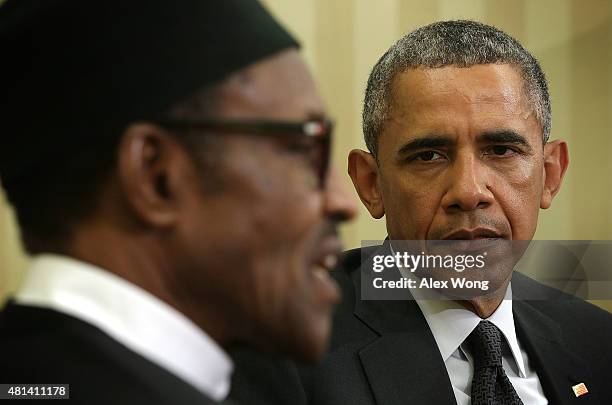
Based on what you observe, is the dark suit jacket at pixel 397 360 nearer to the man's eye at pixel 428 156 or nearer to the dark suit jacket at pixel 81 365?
the man's eye at pixel 428 156

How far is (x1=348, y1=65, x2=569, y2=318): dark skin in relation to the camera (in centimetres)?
154

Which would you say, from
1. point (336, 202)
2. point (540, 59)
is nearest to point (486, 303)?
point (336, 202)

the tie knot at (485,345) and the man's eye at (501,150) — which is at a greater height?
the man's eye at (501,150)

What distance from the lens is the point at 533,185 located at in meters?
1.64

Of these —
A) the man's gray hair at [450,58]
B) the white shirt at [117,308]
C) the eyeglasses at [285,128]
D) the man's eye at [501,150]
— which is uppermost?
the man's gray hair at [450,58]

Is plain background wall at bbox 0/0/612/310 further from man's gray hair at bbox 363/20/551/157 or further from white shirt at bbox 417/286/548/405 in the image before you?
white shirt at bbox 417/286/548/405

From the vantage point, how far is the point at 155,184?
0.82 meters

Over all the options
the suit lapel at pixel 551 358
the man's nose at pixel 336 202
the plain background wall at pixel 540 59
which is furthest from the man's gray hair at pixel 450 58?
the man's nose at pixel 336 202

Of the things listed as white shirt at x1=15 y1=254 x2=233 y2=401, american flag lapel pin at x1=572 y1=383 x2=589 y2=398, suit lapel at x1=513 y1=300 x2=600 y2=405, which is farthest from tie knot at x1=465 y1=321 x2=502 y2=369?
white shirt at x1=15 y1=254 x2=233 y2=401

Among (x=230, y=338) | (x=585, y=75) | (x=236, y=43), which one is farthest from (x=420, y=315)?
(x=585, y=75)

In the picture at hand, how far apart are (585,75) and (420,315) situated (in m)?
1.43

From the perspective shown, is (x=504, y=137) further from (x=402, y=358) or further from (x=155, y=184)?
(x=155, y=184)

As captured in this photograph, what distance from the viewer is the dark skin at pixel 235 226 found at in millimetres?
819

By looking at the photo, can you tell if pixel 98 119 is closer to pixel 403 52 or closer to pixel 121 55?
pixel 121 55
